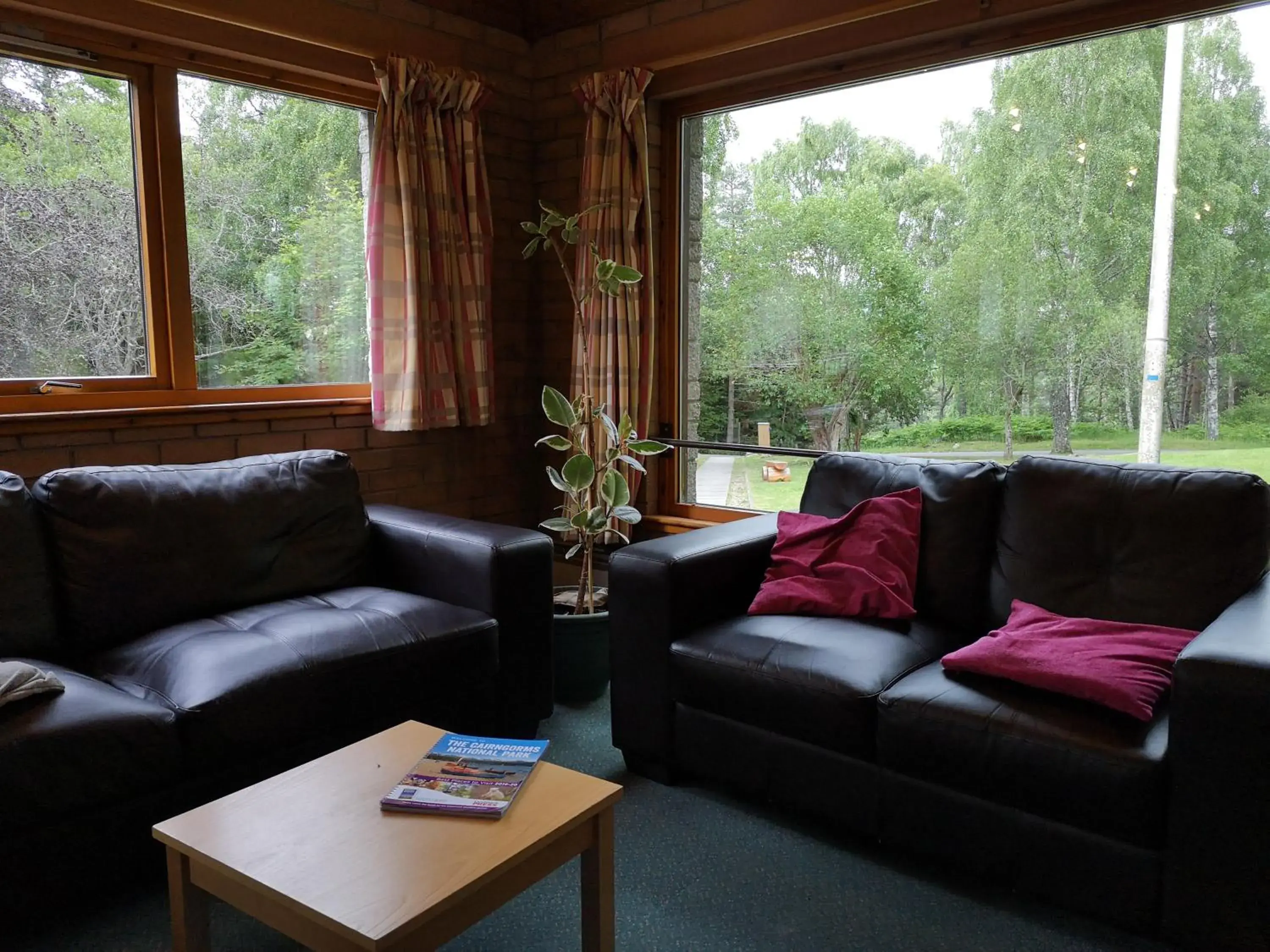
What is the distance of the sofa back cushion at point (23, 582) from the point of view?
7.44 ft

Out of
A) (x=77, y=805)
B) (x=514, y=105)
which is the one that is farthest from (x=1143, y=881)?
(x=514, y=105)

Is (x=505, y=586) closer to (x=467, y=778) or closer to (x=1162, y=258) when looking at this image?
(x=467, y=778)

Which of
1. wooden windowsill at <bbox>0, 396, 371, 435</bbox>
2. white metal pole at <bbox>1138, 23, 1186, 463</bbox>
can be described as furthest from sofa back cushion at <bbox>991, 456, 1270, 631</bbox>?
wooden windowsill at <bbox>0, 396, 371, 435</bbox>

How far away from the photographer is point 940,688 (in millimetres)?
2076

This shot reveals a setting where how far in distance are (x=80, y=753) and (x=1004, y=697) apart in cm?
185

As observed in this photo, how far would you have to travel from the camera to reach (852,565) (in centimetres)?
261

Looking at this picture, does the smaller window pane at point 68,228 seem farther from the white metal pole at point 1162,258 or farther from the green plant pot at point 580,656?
the white metal pole at point 1162,258

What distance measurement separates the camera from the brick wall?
10.1 feet

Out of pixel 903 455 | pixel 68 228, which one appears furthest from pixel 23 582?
pixel 903 455

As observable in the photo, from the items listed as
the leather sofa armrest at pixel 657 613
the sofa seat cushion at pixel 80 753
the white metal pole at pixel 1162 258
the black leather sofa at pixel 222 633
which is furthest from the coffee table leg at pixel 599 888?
the white metal pole at pixel 1162 258

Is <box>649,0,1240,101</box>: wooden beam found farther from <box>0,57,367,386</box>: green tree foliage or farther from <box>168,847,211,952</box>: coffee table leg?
<box>168,847,211,952</box>: coffee table leg

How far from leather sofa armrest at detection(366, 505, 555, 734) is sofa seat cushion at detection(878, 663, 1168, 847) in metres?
1.07

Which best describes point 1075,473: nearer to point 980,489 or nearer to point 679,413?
point 980,489

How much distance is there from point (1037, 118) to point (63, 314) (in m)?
2.99
